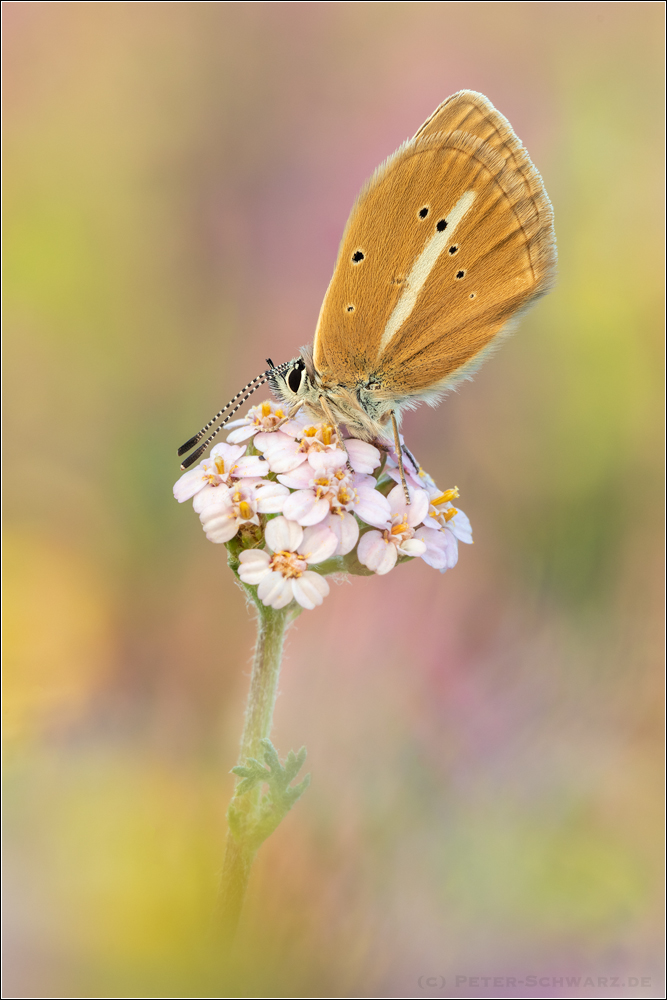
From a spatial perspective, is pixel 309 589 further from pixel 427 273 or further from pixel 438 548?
pixel 427 273

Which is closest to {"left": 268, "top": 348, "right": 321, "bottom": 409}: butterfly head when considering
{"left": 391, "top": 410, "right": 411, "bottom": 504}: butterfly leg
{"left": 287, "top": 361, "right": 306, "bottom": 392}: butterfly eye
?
{"left": 287, "top": 361, "right": 306, "bottom": 392}: butterfly eye

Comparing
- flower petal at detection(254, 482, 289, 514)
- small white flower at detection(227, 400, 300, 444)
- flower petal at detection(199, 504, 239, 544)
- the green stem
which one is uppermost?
small white flower at detection(227, 400, 300, 444)

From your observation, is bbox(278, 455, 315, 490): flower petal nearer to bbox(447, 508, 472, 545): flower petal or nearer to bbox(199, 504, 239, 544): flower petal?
bbox(199, 504, 239, 544): flower petal

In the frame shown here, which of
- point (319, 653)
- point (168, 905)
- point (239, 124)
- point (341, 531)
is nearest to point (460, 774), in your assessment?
point (319, 653)

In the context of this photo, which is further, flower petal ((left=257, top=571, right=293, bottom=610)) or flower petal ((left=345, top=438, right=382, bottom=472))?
flower petal ((left=345, top=438, right=382, bottom=472))

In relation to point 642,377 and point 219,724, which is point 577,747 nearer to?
point 219,724

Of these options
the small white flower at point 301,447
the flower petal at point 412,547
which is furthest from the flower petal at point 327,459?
the flower petal at point 412,547

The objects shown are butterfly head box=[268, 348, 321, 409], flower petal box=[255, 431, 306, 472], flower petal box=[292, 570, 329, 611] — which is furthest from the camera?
butterfly head box=[268, 348, 321, 409]
